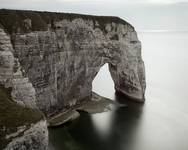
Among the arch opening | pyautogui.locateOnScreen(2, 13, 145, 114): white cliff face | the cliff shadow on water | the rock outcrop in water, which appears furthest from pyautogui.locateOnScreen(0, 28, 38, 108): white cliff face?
the arch opening

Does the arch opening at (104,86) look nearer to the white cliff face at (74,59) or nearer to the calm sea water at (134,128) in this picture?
the calm sea water at (134,128)

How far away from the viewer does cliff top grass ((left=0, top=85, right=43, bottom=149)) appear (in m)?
29.2

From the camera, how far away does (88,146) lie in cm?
4869

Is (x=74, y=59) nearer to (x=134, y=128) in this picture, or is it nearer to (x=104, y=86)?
(x=134, y=128)

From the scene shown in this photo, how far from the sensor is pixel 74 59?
2518 inches

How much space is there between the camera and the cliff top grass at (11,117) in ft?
95.8

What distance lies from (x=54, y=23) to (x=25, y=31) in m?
9.73

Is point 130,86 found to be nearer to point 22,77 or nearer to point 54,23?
point 54,23

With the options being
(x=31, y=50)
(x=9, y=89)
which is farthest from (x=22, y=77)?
(x=31, y=50)

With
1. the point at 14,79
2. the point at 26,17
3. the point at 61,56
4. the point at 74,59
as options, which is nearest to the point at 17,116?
the point at 14,79

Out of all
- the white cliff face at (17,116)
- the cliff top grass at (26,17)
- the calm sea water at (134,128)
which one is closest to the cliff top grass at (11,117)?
the white cliff face at (17,116)

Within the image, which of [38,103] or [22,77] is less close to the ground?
[22,77]

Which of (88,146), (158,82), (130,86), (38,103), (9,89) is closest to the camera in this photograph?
(9,89)

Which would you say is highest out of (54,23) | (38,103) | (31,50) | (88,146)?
(54,23)
